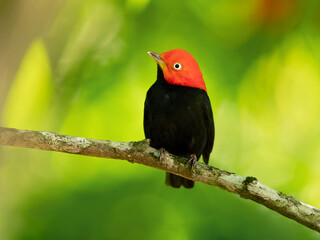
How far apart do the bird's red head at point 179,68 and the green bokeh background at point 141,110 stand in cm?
52

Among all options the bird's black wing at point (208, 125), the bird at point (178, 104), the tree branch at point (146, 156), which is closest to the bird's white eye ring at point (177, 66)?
the bird at point (178, 104)

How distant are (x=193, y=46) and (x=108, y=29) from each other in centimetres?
100

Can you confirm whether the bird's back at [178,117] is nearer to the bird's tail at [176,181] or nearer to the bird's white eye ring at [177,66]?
the bird's white eye ring at [177,66]

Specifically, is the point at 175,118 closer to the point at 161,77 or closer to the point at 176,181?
the point at 161,77

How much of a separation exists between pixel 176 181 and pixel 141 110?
866 mm

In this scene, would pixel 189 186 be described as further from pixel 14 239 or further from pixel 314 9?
pixel 314 9

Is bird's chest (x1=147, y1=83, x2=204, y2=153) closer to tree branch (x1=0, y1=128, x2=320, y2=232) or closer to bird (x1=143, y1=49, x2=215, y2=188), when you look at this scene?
bird (x1=143, y1=49, x2=215, y2=188)

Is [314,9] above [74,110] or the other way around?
above

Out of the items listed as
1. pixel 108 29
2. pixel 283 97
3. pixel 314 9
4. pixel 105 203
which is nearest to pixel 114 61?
pixel 108 29

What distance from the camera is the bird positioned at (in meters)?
4.29

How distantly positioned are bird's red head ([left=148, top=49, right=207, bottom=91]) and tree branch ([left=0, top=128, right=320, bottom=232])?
1016 millimetres

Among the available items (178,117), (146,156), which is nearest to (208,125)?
(178,117)

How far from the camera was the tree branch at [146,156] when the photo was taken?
3.18 m

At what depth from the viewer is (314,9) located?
5285 millimetres
